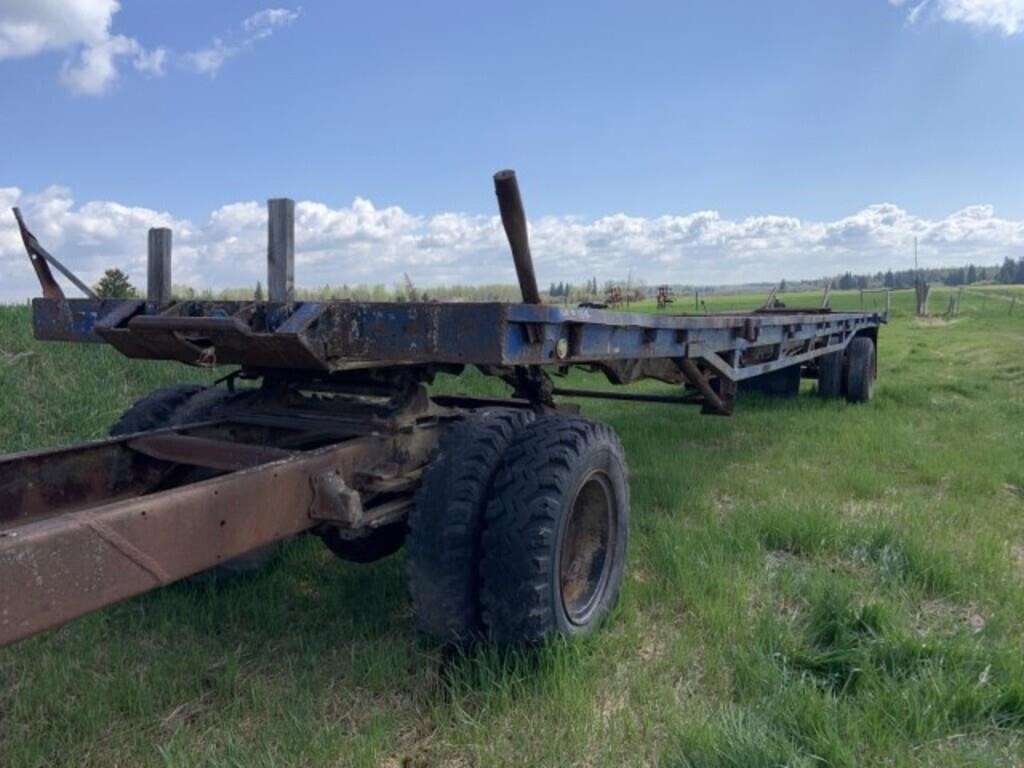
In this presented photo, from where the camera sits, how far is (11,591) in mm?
1724

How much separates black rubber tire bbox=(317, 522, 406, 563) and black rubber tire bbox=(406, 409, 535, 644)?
67cm

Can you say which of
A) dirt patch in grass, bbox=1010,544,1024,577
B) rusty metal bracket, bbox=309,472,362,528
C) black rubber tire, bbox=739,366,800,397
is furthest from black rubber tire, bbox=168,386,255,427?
black rubber tire, bbox=739,366,800,397

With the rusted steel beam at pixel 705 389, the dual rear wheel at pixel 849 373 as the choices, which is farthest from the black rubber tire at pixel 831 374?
the rusted steel beam at pixel 705 389

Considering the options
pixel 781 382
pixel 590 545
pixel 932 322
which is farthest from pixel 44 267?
pixel 932 322

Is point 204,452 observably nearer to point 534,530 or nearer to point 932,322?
point 534,530

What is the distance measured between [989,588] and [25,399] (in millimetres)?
7158

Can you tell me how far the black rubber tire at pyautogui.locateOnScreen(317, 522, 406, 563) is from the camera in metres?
3.59

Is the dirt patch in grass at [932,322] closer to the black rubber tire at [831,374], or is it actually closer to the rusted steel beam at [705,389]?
the black rubber tire at [831,374]

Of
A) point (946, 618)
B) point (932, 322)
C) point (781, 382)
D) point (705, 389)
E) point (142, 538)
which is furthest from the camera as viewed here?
point (932, 322)

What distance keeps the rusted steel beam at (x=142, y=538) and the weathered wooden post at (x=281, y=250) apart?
1394mm

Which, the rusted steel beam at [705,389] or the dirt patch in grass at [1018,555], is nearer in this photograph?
the dirt patch in grass at [1018,555]

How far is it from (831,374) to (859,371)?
1.02 feet

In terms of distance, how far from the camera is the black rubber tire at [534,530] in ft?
9.43

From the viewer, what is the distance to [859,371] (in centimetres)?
974
